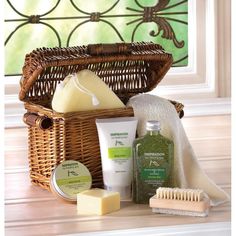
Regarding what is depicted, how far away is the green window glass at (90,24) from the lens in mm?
3471

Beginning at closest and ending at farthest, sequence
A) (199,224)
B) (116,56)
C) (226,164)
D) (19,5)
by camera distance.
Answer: (199,224) < (116,56) < (226,164) < (19,5)

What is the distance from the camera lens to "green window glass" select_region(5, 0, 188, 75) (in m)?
3.47

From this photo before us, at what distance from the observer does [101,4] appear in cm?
353

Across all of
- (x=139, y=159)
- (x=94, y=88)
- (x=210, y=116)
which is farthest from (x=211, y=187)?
(x=210, y=116)

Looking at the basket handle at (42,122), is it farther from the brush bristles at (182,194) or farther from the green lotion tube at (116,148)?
the brush bristles at (182,194)

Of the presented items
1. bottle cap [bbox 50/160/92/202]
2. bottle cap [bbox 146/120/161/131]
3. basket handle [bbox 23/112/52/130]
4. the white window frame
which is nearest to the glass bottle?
bottle cap [bbox 146/120/161/131]

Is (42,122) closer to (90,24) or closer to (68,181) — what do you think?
(68,181)

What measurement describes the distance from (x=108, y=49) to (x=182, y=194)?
545 mm

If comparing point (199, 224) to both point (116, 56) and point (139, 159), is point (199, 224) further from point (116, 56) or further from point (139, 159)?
point (116, 56)

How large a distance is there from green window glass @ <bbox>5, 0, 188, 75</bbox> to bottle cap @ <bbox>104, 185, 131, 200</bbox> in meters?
1.37

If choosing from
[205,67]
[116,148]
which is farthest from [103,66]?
[205,67]

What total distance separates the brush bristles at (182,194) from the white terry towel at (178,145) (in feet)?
0.43

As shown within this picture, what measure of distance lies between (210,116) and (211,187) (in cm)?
128

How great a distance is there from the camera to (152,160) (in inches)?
84.5
